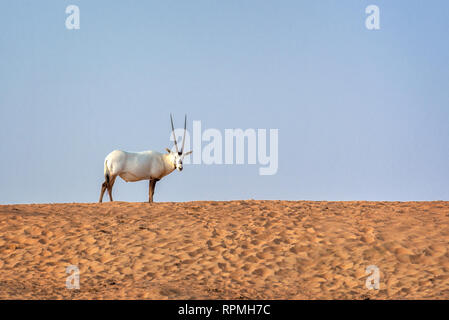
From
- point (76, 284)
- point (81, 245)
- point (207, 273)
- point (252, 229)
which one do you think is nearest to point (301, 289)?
point (207, 273)

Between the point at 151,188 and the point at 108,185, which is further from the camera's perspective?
the point at 151,188

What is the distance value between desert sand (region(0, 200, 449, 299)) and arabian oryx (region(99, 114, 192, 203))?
2.90m

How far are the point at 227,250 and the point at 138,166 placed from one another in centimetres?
812

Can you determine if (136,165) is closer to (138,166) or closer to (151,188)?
(138,166)

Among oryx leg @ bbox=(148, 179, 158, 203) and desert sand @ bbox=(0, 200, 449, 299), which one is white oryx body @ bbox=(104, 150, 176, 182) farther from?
desert sand @ bbox=(0, 200, 449, 299)

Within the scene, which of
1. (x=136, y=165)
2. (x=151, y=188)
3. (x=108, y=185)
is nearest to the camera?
(x=108, y=185)

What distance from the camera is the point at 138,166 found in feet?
72.5

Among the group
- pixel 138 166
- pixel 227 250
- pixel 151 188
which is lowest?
pixel 227 250

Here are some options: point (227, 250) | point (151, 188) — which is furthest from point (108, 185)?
point (227, 250)

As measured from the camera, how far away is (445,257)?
47.3 ft

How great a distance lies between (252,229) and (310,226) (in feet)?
5.05

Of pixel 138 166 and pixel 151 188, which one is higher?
pixel 138 166

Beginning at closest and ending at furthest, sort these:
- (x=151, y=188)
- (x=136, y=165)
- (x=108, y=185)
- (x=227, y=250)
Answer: (x=227, y=250), (x=108, y=185), (x=151, y=188), (x=136, y=165)
